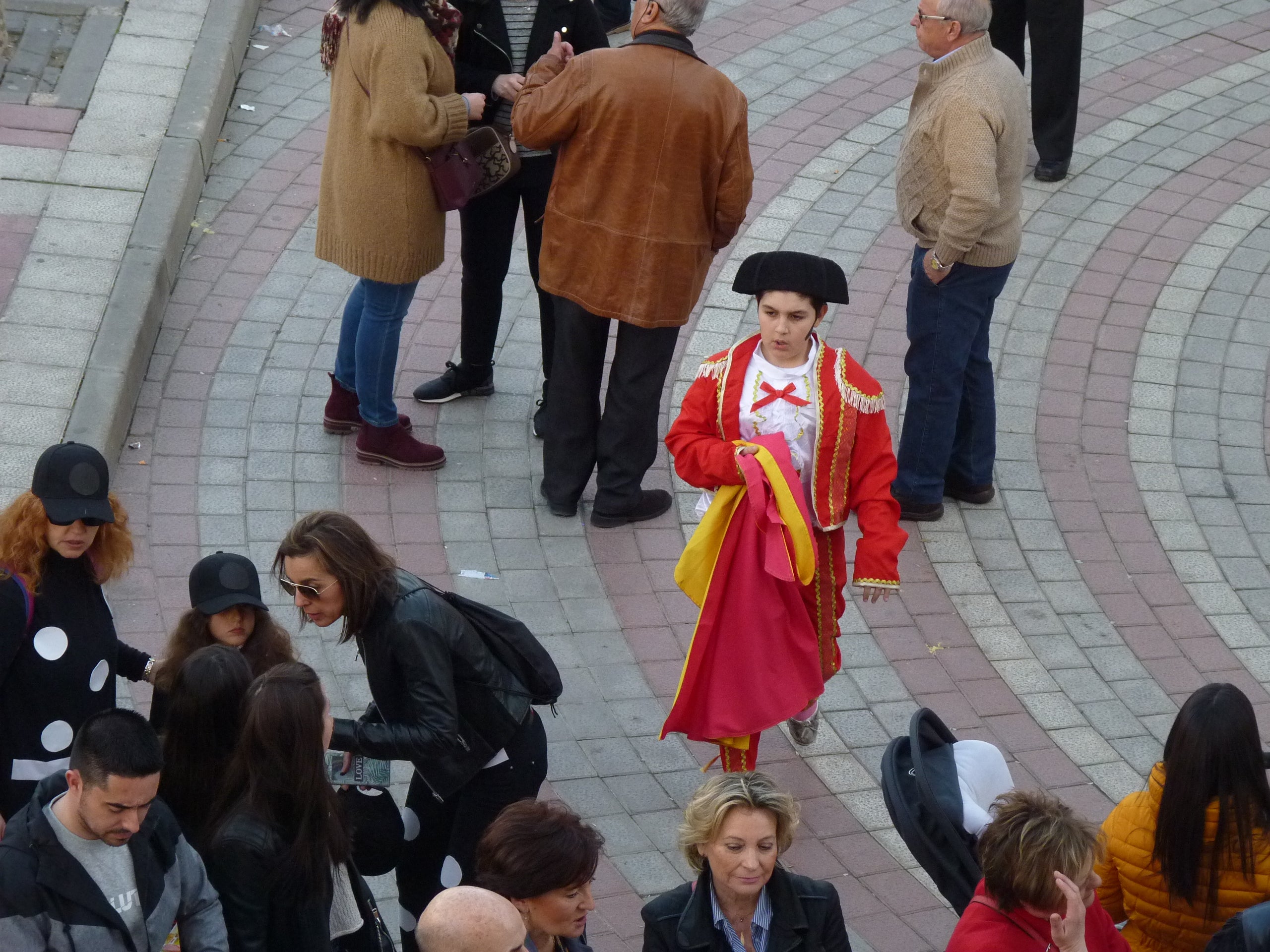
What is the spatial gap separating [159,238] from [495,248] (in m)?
1.83

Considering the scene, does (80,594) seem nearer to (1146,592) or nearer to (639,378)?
(639,378)

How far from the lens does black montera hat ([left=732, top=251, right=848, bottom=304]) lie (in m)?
4.95

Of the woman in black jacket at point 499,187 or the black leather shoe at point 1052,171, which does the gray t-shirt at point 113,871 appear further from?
the black leather shoe at point 1052,171

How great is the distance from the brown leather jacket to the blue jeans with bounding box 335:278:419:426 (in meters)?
0.63

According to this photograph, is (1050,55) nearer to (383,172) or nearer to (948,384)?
(948,384)

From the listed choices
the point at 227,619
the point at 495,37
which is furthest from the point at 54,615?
the point at 495,37

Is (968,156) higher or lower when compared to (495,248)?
higher

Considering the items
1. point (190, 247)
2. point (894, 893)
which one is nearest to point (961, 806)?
point (894, 893)

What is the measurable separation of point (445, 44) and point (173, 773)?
11.1 feet

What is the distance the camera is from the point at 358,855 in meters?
4.23

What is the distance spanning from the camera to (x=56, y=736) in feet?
13.1

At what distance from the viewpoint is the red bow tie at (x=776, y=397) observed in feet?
16.6

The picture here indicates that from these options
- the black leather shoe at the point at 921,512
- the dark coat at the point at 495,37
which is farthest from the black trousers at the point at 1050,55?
the dark coat at the point at 495,37

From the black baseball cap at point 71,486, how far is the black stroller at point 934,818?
2.09 metres
